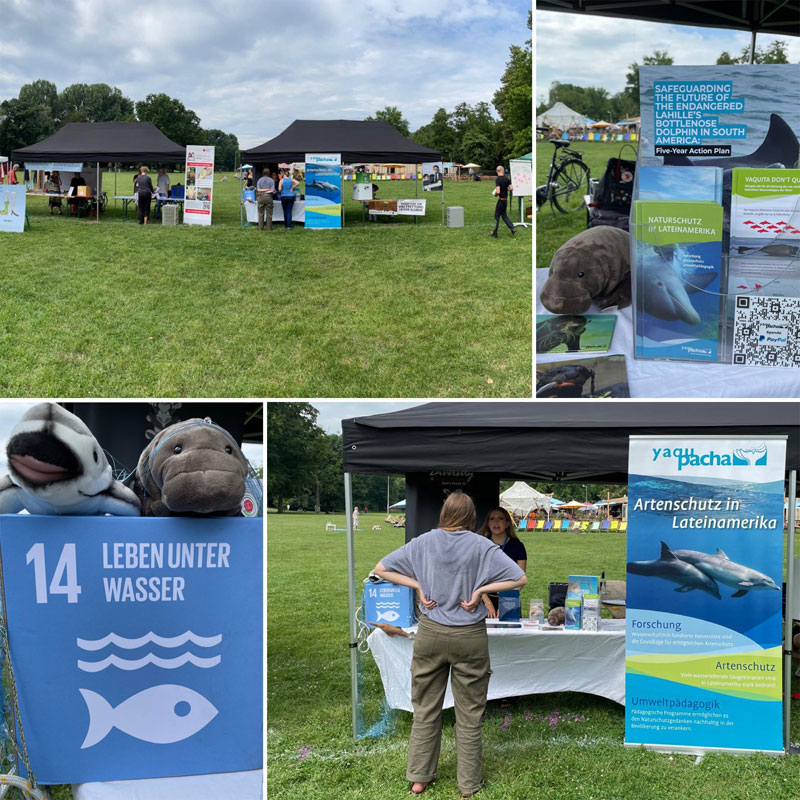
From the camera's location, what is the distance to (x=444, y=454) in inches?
163

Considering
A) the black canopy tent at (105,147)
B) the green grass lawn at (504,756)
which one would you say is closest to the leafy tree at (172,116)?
the black canopy tent at (105,147)

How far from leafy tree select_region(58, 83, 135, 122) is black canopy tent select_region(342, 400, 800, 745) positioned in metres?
38.4

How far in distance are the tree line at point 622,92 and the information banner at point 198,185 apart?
8.74 metres

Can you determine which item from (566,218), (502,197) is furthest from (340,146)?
(566,218)

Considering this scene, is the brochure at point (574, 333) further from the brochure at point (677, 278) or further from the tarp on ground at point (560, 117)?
the tarp on ground at point (560, 117)

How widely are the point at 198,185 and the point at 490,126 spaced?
2538 centimetres

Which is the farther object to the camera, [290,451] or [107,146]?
[290,451]

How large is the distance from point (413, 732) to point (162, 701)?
1.04 m

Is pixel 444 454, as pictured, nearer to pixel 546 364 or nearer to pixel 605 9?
pixel 546 364

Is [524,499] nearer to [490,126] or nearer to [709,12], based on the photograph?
[709,12]

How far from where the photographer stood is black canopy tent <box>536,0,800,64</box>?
5.33m

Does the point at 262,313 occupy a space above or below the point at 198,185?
below

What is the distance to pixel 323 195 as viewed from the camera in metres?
13.9

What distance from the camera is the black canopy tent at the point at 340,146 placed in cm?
1405
